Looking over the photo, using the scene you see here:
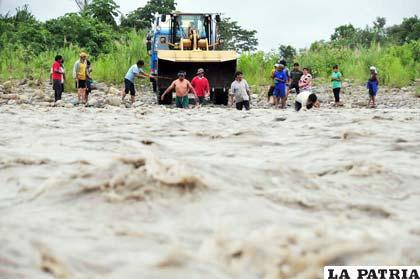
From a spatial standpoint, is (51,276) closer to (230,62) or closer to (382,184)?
(382,184)

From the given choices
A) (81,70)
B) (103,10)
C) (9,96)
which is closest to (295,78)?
(81,70)

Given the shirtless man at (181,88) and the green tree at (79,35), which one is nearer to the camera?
→ the shirtless man at (181,88)

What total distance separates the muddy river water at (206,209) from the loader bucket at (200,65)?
845 cm

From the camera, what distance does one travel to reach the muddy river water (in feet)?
6.98

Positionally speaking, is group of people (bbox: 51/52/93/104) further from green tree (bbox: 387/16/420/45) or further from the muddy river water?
green tree (bbox: 387/16/420/45)

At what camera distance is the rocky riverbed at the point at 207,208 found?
2.13m

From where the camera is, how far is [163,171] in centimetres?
325

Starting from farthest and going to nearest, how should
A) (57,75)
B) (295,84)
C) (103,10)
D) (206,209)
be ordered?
(103,10) < (295,84) < (57,75) < (206,209)

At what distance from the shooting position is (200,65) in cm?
1358

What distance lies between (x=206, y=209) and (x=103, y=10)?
1056 inches

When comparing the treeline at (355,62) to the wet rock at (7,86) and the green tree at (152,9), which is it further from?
the green tree at (152,9)

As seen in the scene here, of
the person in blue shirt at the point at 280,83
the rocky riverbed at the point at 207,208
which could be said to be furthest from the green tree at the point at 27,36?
the rocky riverbed at the point at 207,208

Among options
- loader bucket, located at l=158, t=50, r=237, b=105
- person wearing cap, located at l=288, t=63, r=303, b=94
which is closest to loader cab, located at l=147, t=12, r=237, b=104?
loader bucket, located at l=158, t=50, r=237, b=105

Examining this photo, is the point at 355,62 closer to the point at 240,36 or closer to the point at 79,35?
the point at 79,35
